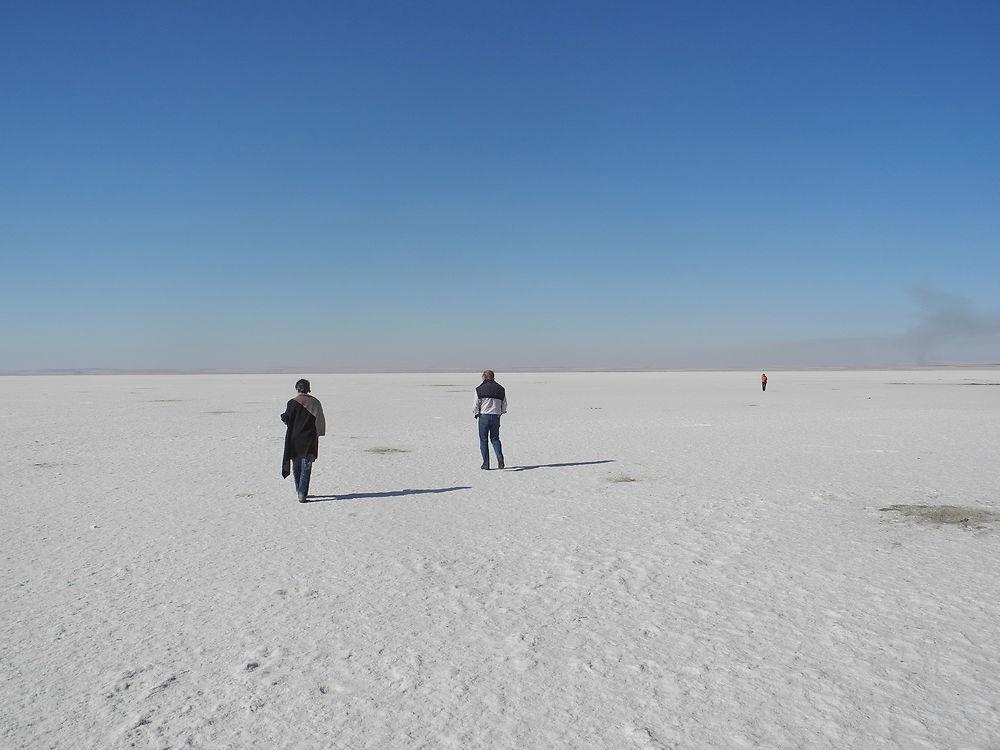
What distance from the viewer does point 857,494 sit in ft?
31.8

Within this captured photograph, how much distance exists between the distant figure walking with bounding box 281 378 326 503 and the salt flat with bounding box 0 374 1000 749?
0.48m

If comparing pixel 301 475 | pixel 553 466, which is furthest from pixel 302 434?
pixel 553 466

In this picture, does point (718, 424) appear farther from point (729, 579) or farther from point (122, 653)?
point (122, 653)

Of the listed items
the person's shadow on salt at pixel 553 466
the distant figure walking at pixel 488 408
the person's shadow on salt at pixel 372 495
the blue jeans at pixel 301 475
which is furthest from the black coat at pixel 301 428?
the person's shadow on salt at pixel 553 466

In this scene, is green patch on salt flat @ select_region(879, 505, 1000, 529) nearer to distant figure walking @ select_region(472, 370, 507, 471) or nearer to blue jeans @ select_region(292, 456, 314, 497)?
distant figure walking @ select_region(472, 370, 507, 471)

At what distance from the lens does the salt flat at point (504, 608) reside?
12.4 ft

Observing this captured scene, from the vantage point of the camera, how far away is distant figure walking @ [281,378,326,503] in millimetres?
9094

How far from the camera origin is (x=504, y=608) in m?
5.41

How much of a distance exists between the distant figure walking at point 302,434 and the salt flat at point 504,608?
477 millimetres

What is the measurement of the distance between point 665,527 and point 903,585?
2.60 metres

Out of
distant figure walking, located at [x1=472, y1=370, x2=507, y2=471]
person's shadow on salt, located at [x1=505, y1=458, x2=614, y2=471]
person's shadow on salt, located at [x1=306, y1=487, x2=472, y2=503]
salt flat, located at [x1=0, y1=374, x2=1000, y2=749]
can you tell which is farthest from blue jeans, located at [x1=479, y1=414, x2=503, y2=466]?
person's shadow on salt, located at [x1=306, y1=487, x2=472, y2=503]

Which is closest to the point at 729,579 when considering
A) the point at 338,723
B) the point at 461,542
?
the point at 461,542

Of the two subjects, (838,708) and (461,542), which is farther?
(461,542)

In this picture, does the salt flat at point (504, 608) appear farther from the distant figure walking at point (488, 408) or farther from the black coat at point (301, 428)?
the black coat at point (301, 428)
